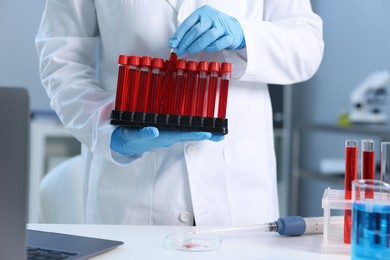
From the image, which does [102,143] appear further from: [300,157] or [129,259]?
[300,157]

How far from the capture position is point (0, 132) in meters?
0.64

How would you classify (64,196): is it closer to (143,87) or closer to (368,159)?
(143,87)

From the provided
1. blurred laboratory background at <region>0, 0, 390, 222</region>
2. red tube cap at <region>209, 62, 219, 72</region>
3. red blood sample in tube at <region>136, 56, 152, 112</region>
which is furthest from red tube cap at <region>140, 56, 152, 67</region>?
blurred laboratory background at <region>0, 0, 390, 222</region>

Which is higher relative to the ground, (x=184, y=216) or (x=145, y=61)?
(x=145, y=61)

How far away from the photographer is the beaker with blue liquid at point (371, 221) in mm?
789

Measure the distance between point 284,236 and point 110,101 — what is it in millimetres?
503

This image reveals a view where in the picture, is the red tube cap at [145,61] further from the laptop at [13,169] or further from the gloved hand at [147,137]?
the laptop at [13,169]

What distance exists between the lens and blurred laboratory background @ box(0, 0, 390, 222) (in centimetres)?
334

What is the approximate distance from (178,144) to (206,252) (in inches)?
15.9

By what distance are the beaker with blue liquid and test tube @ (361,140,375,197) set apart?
0.12 metres

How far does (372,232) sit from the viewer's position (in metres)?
0.79

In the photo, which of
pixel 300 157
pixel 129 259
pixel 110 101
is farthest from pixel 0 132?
pixel 300 157

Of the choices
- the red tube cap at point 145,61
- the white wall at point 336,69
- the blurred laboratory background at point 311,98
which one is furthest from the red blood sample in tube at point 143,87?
the white wall at point 336,69

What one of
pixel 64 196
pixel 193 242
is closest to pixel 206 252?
pixel 193 242
